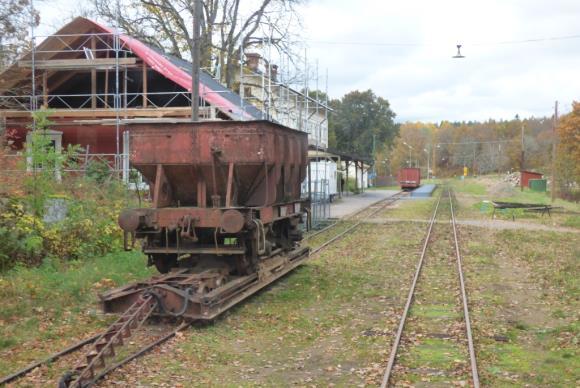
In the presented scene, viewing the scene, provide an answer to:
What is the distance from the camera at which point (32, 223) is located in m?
12.4

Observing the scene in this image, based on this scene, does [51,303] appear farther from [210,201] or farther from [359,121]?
[359,121]

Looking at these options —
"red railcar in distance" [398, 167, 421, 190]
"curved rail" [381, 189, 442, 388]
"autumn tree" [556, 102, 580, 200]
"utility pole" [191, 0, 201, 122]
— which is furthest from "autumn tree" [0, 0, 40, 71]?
"red railcar in distance" [398, 167, 421, 190]

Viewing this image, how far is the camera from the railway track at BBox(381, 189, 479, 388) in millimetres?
7117

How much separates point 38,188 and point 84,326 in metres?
5.23

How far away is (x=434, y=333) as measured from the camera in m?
8.94

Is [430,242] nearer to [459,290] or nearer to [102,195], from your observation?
[459,290]

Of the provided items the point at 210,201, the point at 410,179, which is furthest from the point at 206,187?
the point at 410,179

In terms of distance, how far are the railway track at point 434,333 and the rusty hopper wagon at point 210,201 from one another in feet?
9.13

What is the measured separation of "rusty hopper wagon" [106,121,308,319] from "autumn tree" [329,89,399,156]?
7028 centimetres

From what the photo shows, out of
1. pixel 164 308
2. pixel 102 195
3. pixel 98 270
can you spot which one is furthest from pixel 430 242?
pixel 164 308

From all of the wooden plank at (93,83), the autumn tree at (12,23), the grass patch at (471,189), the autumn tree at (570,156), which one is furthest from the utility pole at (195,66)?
the grass patch at (471,189)

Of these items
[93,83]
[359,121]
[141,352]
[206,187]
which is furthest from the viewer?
[359,121]

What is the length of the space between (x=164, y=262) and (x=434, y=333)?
5.17 m

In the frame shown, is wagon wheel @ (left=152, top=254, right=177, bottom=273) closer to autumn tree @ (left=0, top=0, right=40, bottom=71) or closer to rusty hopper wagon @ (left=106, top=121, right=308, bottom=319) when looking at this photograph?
rusty hopper wagon @ (left=106, top=121, right=308, bottom=319)
